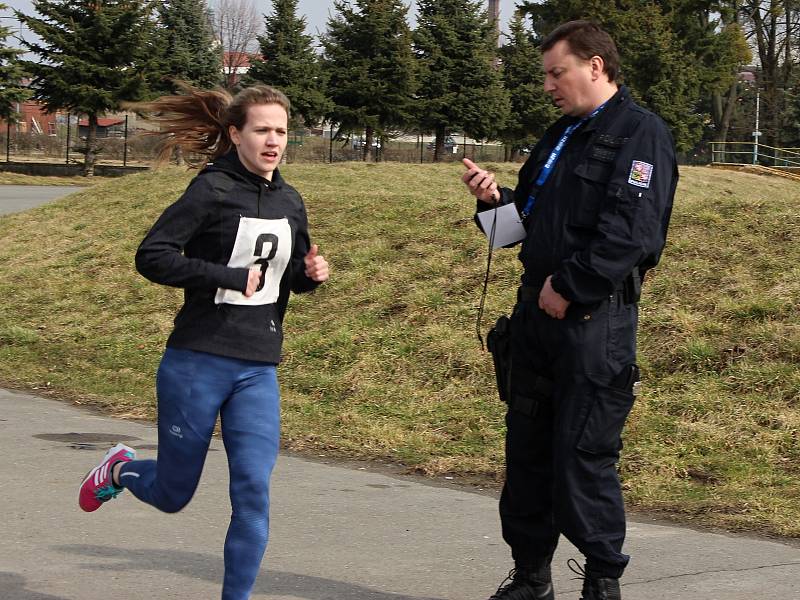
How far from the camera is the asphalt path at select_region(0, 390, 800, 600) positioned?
15.4ft

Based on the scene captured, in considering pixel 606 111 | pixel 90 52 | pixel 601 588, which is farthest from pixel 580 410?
pixel 90 52

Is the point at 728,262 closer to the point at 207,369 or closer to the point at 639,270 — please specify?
the point at 639,270

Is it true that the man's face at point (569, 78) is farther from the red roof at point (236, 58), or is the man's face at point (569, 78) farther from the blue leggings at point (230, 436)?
the red roof at point (236, 58)

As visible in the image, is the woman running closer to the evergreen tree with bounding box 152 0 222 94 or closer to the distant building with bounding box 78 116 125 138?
the distant building with bounding box 78 116 125 138

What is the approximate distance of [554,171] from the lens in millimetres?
4277

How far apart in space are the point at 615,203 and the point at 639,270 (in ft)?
1.05

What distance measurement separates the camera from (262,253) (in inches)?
169

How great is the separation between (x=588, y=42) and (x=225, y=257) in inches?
57.4

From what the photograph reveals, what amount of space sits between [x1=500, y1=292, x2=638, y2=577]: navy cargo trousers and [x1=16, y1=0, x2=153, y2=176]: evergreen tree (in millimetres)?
44258

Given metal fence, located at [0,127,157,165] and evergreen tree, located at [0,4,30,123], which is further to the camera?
metal fence, located at [0,127,157,165]

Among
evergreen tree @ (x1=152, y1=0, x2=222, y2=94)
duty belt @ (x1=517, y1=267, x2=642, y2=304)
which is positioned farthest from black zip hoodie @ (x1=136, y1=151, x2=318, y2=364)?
evergreen tree @ (x1=152, y1=0, x2=222, y2=94)

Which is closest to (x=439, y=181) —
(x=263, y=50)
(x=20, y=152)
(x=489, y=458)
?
(x=489, y=458)

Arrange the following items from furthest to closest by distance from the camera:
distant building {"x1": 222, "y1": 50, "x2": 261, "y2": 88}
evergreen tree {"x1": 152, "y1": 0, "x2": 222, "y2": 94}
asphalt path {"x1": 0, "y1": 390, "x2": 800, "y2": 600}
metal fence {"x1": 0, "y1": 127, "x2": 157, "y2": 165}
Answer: distant building {"x1": 222, "y1": 50, "x2": 261, "y2": 88} → evergreen tree {"x1": 152, "y1": 0, "x2": 222, "y2": 94} → metal fence {"x1": 0, "y1": 127, "x2": 157, "y2": 165} → asphalt path {"x1": 0, "y1": 390, "x2": 800, "y2": 600}

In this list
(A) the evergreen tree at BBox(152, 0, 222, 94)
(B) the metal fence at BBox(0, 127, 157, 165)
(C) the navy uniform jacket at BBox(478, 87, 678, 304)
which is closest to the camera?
(C) the navy uniform jacket at BBox(478, 87, 678, 304)
